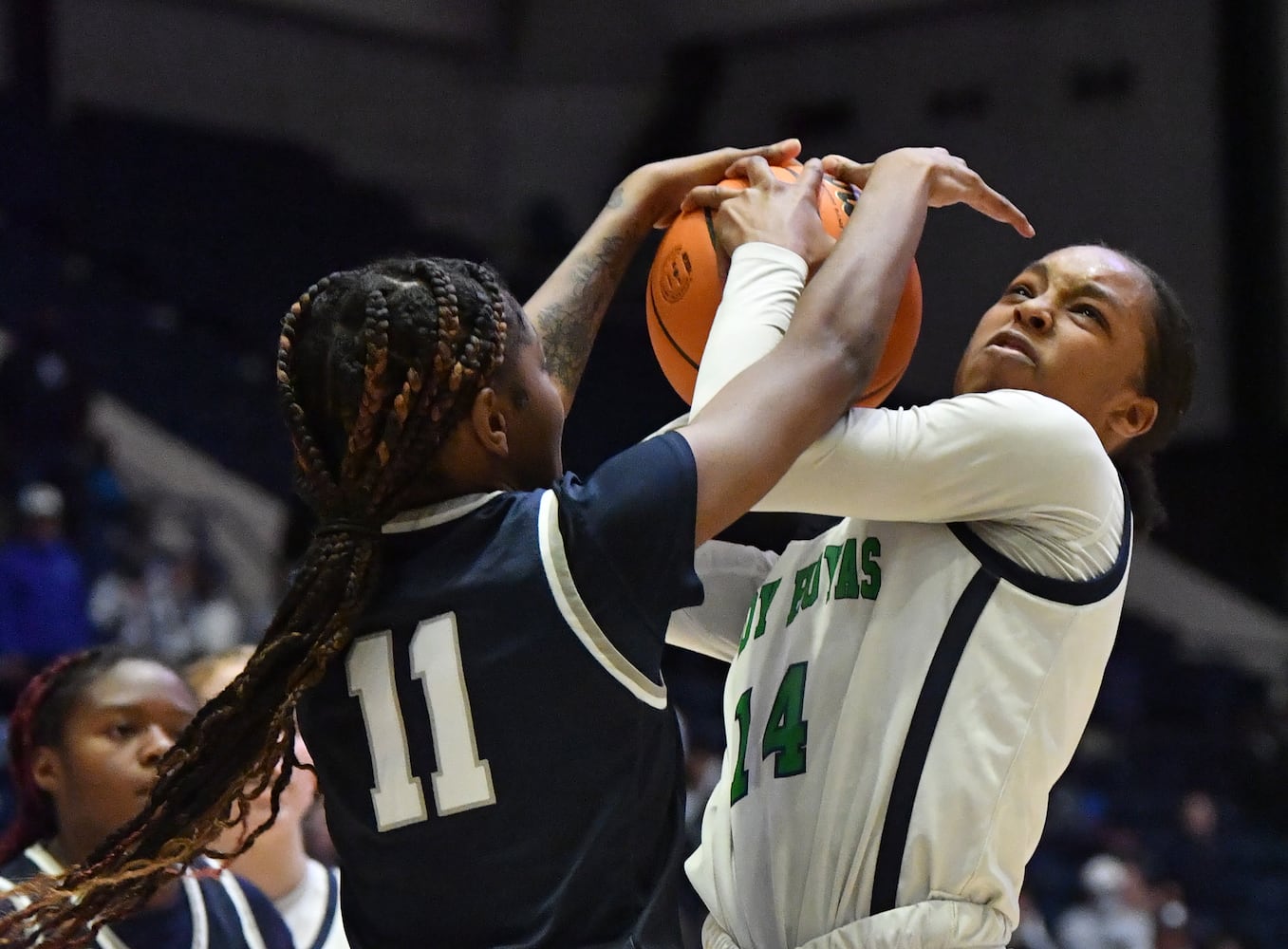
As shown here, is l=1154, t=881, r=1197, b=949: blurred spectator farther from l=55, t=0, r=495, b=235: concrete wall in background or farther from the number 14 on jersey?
l=55, t=0, r=495, b=235: concrete wall in background

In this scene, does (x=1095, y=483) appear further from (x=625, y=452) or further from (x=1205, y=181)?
(x=1205, y=181)

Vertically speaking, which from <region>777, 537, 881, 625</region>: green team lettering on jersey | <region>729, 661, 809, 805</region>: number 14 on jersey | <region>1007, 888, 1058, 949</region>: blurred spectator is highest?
<region>777, 537, 881, 625</region>: green team lettering on jersey

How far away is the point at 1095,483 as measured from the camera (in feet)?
7.23

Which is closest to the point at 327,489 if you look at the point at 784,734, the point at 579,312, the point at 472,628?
the point at 472,628

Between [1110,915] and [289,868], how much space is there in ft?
19.5

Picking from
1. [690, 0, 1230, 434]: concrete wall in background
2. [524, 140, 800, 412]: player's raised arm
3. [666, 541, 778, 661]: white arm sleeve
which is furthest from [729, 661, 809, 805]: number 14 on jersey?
[690, 0, 1230, 434]: concrete wall in background

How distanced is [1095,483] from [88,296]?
33.9 ft

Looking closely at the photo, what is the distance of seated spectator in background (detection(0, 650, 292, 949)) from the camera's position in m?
3.29

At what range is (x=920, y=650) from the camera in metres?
2.21

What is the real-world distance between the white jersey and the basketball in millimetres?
181

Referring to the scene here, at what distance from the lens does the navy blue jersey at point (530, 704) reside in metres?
1.83

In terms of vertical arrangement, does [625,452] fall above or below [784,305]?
below

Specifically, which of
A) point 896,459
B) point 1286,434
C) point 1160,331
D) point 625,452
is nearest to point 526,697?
point 625,452

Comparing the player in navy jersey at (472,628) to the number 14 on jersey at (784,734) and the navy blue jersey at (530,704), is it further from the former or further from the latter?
the number 14 on jersey at (784,734)
